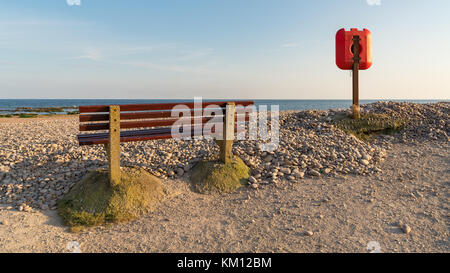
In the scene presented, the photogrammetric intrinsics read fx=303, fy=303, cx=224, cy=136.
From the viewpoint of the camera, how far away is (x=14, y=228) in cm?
385

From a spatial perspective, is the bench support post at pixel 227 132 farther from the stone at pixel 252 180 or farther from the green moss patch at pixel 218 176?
the stone at pixel 252 180

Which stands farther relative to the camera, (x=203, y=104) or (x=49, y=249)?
(x=203, y=104)

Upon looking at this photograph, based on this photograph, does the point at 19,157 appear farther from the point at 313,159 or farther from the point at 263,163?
the point at 313,159

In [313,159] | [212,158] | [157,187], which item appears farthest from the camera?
[313,159]

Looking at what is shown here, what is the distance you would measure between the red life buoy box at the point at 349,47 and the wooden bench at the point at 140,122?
203 inches

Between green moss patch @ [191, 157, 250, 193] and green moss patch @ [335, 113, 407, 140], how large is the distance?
459 centimetres

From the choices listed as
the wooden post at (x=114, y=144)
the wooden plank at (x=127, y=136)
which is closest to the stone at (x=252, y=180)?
the wooden plank at (x=127, y=136)

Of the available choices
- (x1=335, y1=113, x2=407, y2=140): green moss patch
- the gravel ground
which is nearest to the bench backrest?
the gravel ground

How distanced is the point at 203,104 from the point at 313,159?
8.31ft

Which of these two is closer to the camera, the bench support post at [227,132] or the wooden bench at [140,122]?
the wooden bench at [140,122]

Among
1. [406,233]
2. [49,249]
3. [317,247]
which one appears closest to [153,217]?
[49,249]

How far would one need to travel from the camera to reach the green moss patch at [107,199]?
160 inches

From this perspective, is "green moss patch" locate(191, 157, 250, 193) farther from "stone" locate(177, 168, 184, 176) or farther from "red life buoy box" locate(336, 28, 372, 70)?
"red life buoy box" locate(336, 28, 372, 70)

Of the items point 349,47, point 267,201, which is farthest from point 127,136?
point 349,47
